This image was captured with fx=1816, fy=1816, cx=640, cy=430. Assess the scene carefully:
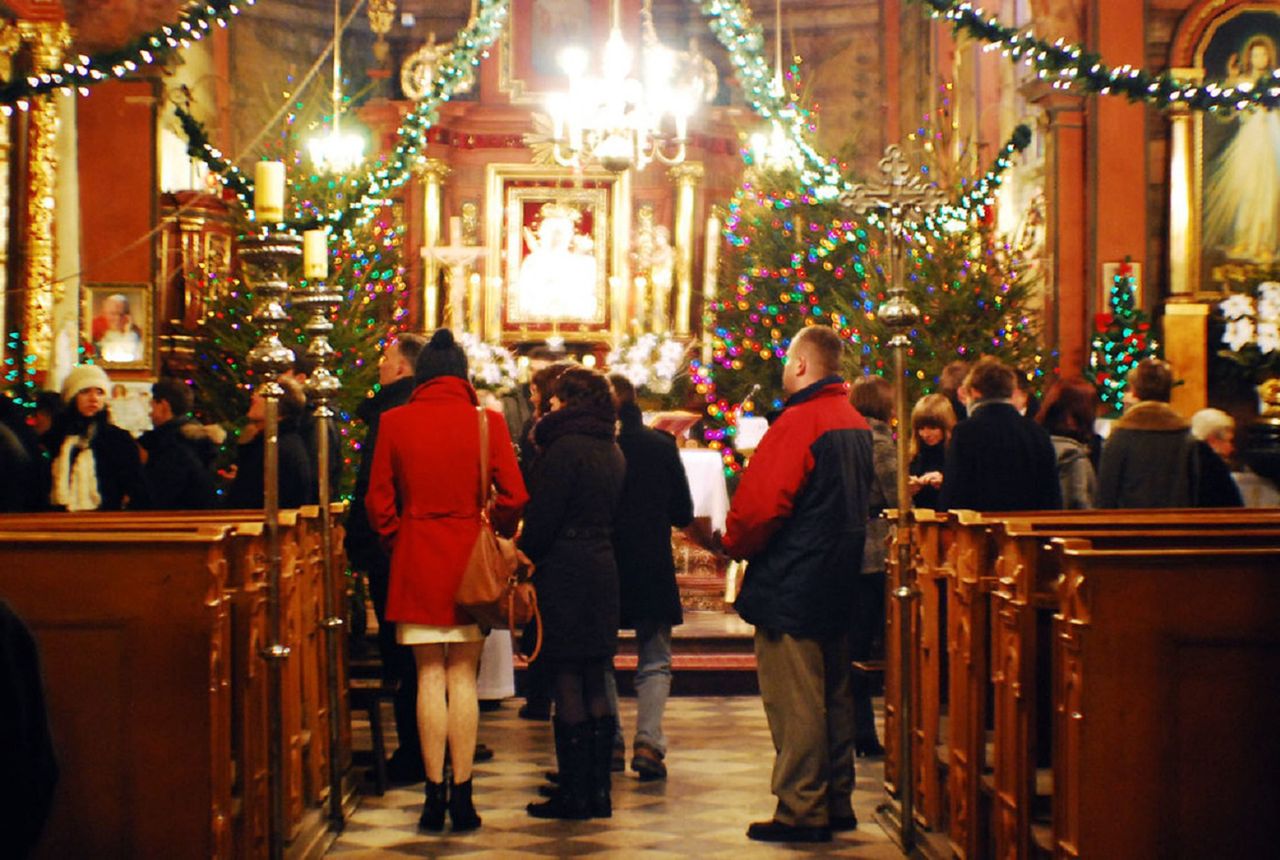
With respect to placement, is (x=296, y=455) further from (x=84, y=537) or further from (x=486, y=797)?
(x=84, y=537)

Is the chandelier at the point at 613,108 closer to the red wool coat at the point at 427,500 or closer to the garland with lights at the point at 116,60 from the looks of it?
the garland with lights at the point at 116,60

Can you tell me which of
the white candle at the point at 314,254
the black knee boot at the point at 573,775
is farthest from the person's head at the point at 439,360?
the black knee boot at the point at 573,775

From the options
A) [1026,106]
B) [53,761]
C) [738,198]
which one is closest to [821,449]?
[53,761]

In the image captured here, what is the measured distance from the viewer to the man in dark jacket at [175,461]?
7980 millimetres

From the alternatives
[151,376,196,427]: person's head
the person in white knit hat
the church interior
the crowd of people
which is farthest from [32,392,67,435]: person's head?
the crowd of people

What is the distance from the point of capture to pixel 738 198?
18297 millimetres

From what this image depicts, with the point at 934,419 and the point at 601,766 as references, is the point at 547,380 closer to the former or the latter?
the point at 601,766

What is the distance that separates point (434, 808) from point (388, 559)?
3.68 feet

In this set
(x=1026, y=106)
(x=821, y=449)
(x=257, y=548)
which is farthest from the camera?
(x=1026, y=106)

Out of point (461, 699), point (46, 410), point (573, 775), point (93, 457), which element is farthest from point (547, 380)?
point (46, 410)

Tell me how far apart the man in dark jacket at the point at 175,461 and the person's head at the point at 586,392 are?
2244 millimetres

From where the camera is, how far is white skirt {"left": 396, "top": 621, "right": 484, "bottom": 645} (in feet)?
20.4

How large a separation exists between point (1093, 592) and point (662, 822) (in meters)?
2.67

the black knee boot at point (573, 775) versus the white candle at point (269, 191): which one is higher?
the white candle at point (269, 191)
